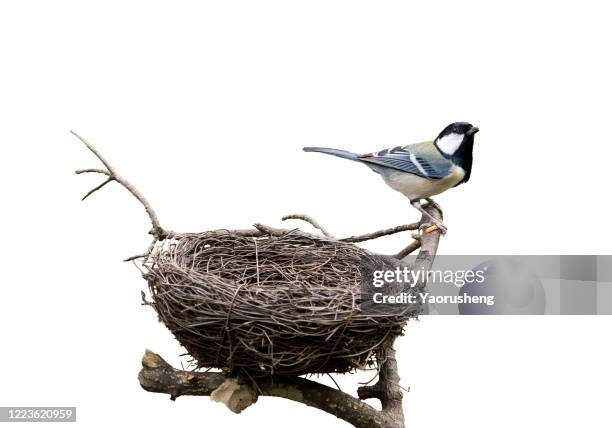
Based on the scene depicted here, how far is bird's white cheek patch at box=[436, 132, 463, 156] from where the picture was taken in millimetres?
4675

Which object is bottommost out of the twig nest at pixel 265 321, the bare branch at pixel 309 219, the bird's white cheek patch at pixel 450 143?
the twig nest at pixel 265 321

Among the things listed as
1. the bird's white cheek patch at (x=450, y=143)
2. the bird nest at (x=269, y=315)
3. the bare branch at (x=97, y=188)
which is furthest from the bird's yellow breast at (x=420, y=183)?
the bare branch at (x=97, y=188)

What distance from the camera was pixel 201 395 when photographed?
4.18 metres

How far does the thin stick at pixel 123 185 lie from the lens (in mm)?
4738

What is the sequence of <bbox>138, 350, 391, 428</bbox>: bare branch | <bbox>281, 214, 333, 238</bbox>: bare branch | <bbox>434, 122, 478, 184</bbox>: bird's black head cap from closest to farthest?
<bbox>138, 350, 391, 428</bbox>: bare branch < <bbox>434, 122, 478, 184</bbox>: bird's black head cap < <bbox>281, 214, 333, 238</bbox>: bare branch

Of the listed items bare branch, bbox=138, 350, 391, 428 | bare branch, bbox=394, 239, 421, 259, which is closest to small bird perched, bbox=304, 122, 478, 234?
bare branch, bbox=394, 239, 421, 259

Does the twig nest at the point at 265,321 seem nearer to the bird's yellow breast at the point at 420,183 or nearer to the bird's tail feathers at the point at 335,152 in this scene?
the bird's yellow breast at the point at 420,183

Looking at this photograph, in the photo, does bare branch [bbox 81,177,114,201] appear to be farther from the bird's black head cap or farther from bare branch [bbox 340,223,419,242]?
the bird's black head cap

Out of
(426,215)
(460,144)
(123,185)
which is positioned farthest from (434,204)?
(123,185)

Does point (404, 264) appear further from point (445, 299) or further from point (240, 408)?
point (240, 408)

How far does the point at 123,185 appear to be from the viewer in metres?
4.79

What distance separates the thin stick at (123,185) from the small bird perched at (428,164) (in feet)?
3.11

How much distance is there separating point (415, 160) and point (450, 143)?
0.21 metres

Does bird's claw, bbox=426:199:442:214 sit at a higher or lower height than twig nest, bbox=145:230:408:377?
higher
